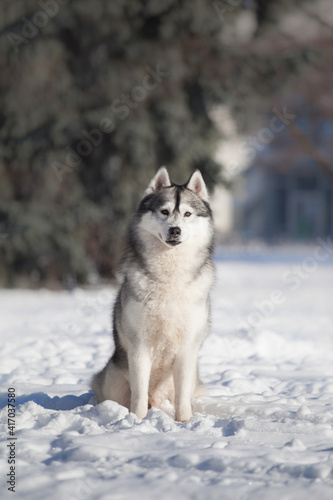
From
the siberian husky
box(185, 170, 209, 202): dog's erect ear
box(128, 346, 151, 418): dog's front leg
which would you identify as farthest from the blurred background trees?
box(128, 346, 151, 418): dog's front leg

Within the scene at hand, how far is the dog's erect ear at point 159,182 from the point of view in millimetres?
4094

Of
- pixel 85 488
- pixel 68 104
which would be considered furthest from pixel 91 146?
pixel 85 488

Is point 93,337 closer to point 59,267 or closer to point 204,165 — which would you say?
point 59,267

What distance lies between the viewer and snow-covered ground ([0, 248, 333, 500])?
8.40 feet

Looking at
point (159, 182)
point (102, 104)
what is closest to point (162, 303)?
point (159, 182)

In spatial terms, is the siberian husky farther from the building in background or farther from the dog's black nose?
the building in background

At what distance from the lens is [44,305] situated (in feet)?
32.4

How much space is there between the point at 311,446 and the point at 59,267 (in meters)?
9.24

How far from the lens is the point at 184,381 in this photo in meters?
3.78

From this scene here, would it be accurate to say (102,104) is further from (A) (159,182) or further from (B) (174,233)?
(B) (174,233)
